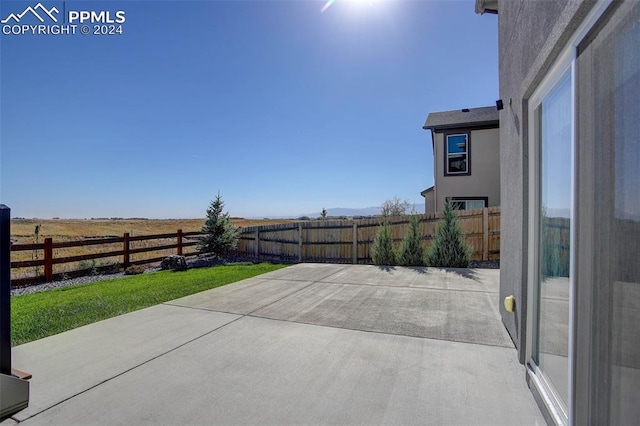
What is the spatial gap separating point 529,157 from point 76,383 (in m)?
4.14

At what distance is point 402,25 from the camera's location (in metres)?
6.27

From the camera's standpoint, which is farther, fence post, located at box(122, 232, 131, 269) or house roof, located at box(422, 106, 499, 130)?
house roof, located at box(422, 106, 499, 130)

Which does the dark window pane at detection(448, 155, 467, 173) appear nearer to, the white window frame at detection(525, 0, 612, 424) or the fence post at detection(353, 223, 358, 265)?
the fence post at detection(353, 223, 358, 265)

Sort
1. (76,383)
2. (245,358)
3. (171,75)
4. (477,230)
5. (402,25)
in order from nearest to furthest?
1. (76,383)
2. (245,358)
3. (402,25)
4. (171,75)
5. (477,230)

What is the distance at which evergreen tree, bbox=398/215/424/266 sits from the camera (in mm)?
8562

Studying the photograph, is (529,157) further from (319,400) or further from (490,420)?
(319,400)

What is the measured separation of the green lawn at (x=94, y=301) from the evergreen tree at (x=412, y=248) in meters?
4.18

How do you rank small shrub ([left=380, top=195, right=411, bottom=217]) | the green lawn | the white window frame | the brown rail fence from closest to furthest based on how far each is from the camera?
the white window frame → the green lawn → the brown rail fence → small shrub ([left=380, top=195, right=411, bottom=217])

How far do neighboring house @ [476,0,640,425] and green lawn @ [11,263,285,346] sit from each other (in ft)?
16.3

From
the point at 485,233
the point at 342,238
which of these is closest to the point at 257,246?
the point at 342,238

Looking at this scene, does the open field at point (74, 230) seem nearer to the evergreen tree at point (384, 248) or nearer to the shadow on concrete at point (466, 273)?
the evergreen tree at point (384, 248)

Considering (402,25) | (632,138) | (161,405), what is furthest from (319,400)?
(402,25)

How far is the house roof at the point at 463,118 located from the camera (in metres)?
11.5

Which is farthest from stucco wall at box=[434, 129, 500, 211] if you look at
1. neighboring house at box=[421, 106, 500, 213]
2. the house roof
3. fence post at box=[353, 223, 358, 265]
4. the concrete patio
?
the concrete patio
